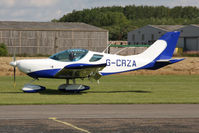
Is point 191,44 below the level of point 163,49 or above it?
below

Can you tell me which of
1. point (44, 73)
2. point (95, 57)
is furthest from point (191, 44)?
point (44, 73)

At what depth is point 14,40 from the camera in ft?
186

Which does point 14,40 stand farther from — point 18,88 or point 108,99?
point 108,99

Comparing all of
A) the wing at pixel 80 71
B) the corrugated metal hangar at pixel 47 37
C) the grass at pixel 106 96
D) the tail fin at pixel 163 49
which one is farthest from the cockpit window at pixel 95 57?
the corrugated metal hangar at pixel 47 37

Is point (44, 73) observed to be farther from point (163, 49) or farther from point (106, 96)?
point (163, 49)

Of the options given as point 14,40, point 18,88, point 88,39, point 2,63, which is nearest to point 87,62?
point 18,88

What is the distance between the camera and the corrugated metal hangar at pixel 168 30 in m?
71.8

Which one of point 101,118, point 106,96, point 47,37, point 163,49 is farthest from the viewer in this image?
point 47,37

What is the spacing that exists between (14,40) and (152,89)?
37.5 metres

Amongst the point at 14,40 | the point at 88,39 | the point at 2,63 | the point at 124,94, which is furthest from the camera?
the point at 88,39

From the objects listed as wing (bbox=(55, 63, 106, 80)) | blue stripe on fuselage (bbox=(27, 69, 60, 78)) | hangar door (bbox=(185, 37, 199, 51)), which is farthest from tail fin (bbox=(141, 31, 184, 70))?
hangar door (bbox=(185, 37, 199, 51))

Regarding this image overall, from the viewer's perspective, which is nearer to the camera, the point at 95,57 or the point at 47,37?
the point at 95,57

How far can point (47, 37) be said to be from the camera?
59156 mm

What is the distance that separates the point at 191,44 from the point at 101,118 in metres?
61.8
